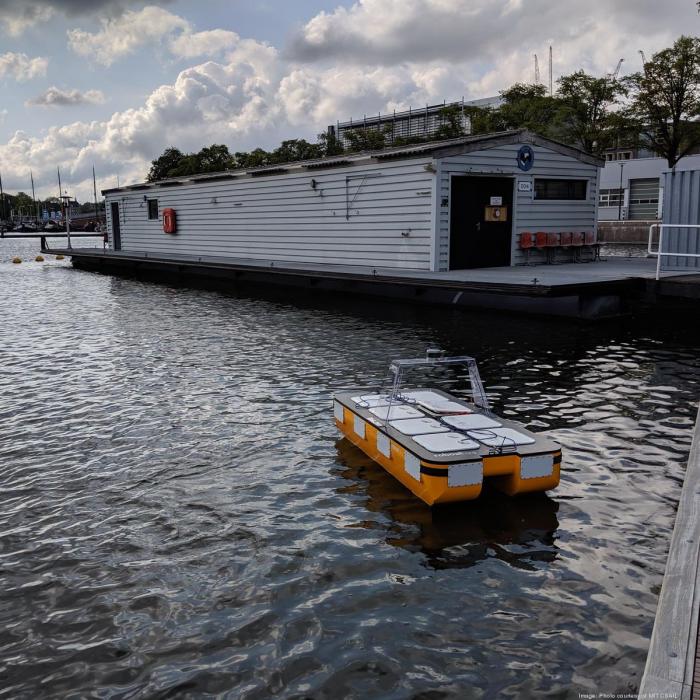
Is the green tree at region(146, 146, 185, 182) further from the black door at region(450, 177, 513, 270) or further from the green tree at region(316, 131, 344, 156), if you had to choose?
the black door at region(450, 177, 513, 270)

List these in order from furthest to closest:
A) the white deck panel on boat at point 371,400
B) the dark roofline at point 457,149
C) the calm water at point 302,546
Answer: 1. the dark roofline at point 457,149
2. the white deck panel on boat at point 371,400
3. the calm water at point 302,546

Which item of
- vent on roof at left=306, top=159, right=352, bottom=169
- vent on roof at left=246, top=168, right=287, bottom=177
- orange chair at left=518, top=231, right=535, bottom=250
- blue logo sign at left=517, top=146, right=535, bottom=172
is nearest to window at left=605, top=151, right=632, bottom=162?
vent on roof at left=246, top=168, right=287, bottom=177

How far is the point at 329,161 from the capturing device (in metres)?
24.2

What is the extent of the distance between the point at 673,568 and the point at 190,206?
104 ft

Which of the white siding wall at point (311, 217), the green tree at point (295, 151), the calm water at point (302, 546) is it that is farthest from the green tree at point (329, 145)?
the calm water at point (302, 546)

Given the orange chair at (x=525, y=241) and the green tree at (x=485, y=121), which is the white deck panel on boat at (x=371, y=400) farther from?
the green tree at (x=485, y=121)

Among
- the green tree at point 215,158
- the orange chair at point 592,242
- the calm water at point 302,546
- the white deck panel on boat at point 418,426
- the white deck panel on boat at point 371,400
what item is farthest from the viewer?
the green tree at point 215,158

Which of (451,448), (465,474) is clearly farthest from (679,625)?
(451,448)

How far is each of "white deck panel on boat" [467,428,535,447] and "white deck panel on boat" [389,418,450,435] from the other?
1.16ft

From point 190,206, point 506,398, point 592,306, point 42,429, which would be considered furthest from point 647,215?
point 42,429

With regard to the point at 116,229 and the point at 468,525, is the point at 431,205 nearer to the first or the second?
the point at 468,525

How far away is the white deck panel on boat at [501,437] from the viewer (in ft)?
22.5

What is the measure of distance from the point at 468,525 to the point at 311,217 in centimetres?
2030

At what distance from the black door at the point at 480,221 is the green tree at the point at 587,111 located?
29672 millimetres
